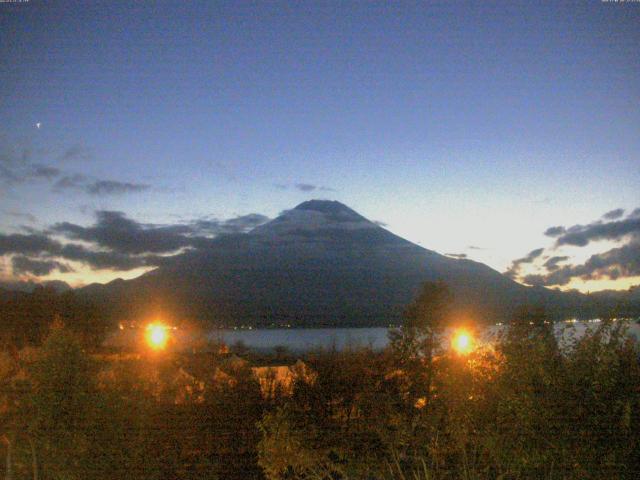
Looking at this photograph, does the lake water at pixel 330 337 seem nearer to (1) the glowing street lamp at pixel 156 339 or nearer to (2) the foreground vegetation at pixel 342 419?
(2) the foreground vegetation at pixel 342 419

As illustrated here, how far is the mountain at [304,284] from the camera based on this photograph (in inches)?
2280

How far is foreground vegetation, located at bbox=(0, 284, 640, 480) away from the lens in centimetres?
500

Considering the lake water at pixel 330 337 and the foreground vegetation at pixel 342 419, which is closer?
the foreground vegetation at pixel 342 419

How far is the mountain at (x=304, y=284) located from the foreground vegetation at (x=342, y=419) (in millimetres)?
33843

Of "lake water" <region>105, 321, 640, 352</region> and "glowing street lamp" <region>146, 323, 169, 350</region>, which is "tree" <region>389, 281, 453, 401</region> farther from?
"glowing street lamp" <region>146, 323, 169, 350</region>

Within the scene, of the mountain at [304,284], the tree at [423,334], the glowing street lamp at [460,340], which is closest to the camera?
the glowing street lamp at [460,340]

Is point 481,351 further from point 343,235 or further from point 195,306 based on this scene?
point 343,235

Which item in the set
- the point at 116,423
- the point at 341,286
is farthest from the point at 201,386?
the point at 341,286

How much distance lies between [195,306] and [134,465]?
2059 inches

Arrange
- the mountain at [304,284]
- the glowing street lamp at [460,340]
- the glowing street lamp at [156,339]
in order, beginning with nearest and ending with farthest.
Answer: the glowing street lamp at [460,340]
the glowing street lamp at [156,339]
the mountain at [304,284]

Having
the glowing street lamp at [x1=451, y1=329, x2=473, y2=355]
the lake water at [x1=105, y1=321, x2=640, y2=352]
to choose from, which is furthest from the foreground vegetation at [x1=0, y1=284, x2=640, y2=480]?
the glowing street lamp at [x1=451, y1=329, x2=473, y2=355]

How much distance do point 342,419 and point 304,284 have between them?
6456cm

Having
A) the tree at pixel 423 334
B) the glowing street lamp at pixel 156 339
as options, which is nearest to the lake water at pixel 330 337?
the tree at pixel 423 334

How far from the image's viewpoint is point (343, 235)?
117688 millimetres
